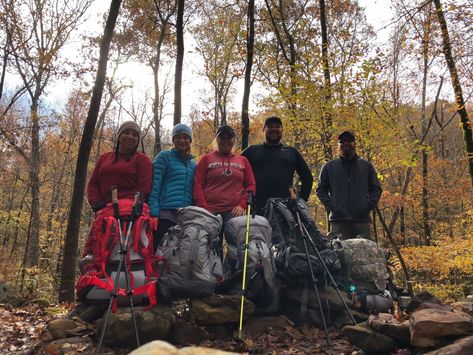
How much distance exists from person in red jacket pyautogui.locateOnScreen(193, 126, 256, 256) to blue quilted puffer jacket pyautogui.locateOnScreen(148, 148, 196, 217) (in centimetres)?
13

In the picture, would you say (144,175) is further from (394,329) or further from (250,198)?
(394,329)

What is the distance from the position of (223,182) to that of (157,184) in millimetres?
870

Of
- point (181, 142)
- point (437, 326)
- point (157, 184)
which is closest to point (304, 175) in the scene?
point (181, 142)

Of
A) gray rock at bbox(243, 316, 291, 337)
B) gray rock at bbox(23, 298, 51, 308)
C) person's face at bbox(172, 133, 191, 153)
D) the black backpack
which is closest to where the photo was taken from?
gray rock at bbox(243, 316, 291, 337)

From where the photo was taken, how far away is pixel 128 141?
4621 millimetres

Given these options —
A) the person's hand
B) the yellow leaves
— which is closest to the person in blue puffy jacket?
the person's hand

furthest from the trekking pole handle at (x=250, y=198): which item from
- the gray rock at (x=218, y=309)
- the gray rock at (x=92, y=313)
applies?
the gray rock at (x=92, y=313)

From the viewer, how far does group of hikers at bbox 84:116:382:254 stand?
4641 mm

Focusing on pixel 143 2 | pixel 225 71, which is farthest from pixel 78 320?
pixel 225 71

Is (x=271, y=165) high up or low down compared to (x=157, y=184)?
up

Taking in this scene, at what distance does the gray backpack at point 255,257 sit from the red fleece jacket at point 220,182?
12.9 inches

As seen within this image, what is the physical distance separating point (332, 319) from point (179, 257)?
204 centimetres

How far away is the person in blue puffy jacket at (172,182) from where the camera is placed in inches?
182

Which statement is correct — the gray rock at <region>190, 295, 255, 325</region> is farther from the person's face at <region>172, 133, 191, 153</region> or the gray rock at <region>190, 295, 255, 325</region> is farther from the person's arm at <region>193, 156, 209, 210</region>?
the person's face at <region>172, 133, 191, 153</region>
